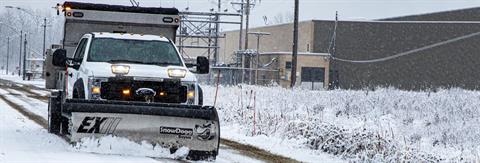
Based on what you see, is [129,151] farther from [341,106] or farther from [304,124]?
[341,106]

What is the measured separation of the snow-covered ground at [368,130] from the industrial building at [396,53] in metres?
30.2

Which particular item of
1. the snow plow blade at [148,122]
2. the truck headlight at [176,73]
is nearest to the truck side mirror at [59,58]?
the snow plow blade at [148,122]

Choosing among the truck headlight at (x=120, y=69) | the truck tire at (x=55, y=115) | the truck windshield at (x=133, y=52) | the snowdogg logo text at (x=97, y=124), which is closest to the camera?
the snowdogg logo text at (x=97, y=124)

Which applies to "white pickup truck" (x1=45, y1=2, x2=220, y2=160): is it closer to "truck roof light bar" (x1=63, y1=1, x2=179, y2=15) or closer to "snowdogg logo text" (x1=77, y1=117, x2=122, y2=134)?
"snowdogg logo text" (x1=77, y1=117, x2=122, y2=134)

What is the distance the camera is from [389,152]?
10773 millimetres

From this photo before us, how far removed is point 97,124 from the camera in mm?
9742

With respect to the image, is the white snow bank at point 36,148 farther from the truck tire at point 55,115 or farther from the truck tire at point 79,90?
the truck tire at point 79,90

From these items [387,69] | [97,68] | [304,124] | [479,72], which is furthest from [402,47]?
[97,68]

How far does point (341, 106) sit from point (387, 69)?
116ft

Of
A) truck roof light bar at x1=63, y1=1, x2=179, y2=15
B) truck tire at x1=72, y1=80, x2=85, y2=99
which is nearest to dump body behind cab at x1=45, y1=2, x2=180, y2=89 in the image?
truck roof light bar at x1=63, y1=1, x2=179, y2=15

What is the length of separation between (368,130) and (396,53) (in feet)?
144

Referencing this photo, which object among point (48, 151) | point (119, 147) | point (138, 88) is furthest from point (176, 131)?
point (48, 151)

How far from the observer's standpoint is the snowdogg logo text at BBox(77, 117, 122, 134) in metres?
9.73

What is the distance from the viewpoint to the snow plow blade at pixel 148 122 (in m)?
9.74
